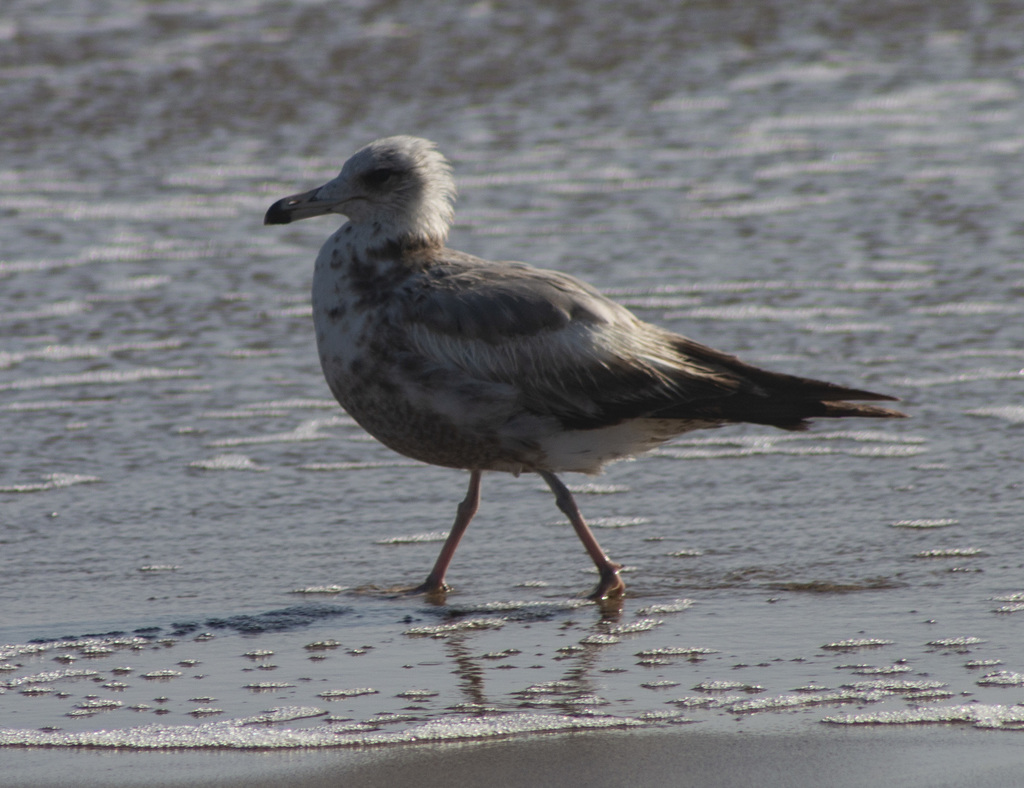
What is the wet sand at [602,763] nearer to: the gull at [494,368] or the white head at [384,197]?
the gull at [494,368]

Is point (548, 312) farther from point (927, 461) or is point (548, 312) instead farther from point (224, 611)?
point (927, 461)

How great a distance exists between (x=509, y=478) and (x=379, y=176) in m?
1.70

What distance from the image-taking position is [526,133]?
14.5m

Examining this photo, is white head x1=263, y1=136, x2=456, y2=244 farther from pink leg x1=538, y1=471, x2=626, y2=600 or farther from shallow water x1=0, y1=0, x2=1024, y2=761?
shallow water x1=0, y1=0, x2=1024, y2=761

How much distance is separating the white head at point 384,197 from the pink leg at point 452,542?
104 cm

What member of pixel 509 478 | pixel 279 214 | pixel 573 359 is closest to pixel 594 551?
pixel 573 359

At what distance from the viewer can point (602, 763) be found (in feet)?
14.4

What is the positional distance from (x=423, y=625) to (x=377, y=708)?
0.90 metres

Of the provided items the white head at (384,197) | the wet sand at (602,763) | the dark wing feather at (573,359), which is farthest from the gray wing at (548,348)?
the wet sand at (602,763)

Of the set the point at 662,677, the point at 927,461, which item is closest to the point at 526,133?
the point at 927,461

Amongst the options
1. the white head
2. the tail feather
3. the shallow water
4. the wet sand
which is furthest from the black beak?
the wet sand

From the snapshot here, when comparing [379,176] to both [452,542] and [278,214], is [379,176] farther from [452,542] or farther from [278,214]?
[452,542]

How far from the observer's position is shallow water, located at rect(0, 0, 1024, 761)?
514cm

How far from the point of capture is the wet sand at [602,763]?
14.0 ft
